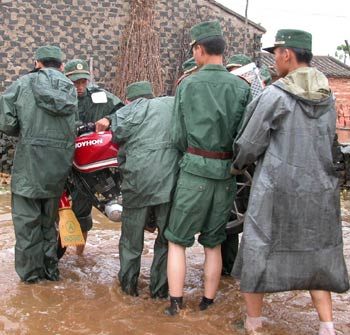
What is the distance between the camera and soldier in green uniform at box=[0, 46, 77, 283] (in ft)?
14.7

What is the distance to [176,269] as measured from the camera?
13.3 feet

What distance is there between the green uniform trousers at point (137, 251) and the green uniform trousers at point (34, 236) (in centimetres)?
66

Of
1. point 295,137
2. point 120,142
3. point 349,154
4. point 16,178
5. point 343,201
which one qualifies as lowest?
point 343,201

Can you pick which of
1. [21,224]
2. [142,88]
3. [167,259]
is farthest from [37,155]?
[167,259]

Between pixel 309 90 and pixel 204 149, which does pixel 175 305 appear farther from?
pixel 309 90

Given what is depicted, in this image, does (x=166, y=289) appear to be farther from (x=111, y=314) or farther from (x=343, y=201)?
(x=343, y=201)

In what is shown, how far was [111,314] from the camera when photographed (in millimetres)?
4148

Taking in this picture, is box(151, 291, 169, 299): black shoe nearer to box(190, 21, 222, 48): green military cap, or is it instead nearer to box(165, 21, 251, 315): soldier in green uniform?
box(165, 21, 251, 315): soldier in green uniform

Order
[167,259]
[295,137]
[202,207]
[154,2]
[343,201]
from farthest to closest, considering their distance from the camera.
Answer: [154,2] → [343,201] → [167,259] → [202,207] → [295,137]

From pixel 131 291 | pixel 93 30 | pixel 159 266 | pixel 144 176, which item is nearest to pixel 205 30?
pixel 144 176

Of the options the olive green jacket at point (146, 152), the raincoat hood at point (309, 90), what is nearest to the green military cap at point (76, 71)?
the olive green jacket at point (146, 152)

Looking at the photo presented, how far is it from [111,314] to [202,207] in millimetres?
1050

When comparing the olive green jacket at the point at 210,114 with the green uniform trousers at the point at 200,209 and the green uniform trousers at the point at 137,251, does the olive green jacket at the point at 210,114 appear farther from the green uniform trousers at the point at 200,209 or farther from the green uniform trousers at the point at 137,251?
the green uniform trousers at the point at 137,251

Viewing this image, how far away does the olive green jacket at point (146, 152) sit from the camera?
4223mm
